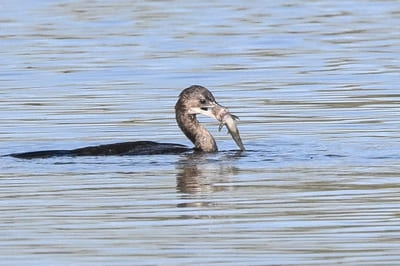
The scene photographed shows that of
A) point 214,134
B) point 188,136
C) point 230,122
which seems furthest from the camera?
point 214,134

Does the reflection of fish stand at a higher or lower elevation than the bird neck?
higher

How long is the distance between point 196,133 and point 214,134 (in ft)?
6.18

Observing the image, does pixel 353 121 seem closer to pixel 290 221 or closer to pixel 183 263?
pixel 290 221

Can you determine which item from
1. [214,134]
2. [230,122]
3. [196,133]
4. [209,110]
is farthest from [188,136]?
[214,134]

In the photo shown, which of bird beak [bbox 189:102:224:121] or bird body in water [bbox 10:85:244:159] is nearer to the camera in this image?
bird body in water [bbox 10:85:244:159]

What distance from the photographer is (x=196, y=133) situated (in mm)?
16141

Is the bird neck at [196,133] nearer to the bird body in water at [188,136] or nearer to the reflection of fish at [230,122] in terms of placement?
the bird body in water at [188,136]

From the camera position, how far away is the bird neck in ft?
52.4

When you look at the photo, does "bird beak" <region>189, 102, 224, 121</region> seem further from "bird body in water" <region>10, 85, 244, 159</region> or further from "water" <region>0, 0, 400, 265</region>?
"water" <region>0, 0, 400, 265</region>

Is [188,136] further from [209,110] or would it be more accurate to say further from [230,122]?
[230,122]

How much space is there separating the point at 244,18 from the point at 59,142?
60.0 feet

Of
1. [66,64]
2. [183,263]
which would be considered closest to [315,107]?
[66,64]

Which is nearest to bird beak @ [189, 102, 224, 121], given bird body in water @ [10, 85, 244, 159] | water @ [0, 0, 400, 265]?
bird body in water @ [10, 85, 244, 159]

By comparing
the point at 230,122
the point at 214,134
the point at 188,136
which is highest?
the point at 230,122
